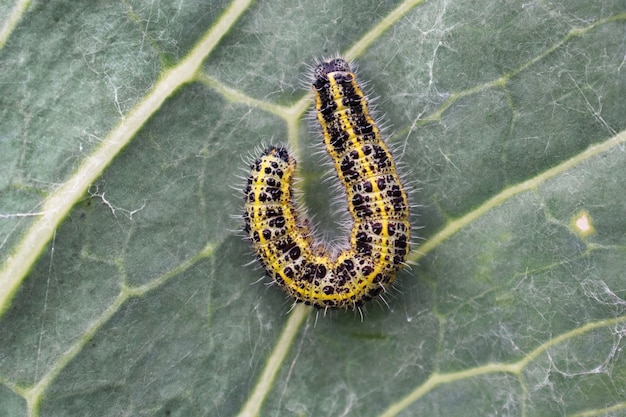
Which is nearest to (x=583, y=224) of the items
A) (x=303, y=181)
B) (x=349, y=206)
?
(x=349, y=206)

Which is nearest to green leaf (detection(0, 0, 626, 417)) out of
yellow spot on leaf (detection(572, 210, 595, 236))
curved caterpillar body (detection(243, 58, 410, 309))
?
yellow spot on leaf (detection(572, 210, 595, 236))

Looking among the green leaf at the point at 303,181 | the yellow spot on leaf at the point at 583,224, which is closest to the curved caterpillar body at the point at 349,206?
the green leaf at the point at 303,181

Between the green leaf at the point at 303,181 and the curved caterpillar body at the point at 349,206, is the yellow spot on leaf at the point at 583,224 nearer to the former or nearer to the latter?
the green leaf at the point at 303,181

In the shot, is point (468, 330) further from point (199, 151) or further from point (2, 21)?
point (2, 21)

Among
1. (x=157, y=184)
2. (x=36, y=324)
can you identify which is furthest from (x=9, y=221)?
(x=157, y=184)

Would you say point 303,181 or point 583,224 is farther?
point 303,181

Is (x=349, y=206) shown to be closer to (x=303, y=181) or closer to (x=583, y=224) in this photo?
(x=303, y=181)
